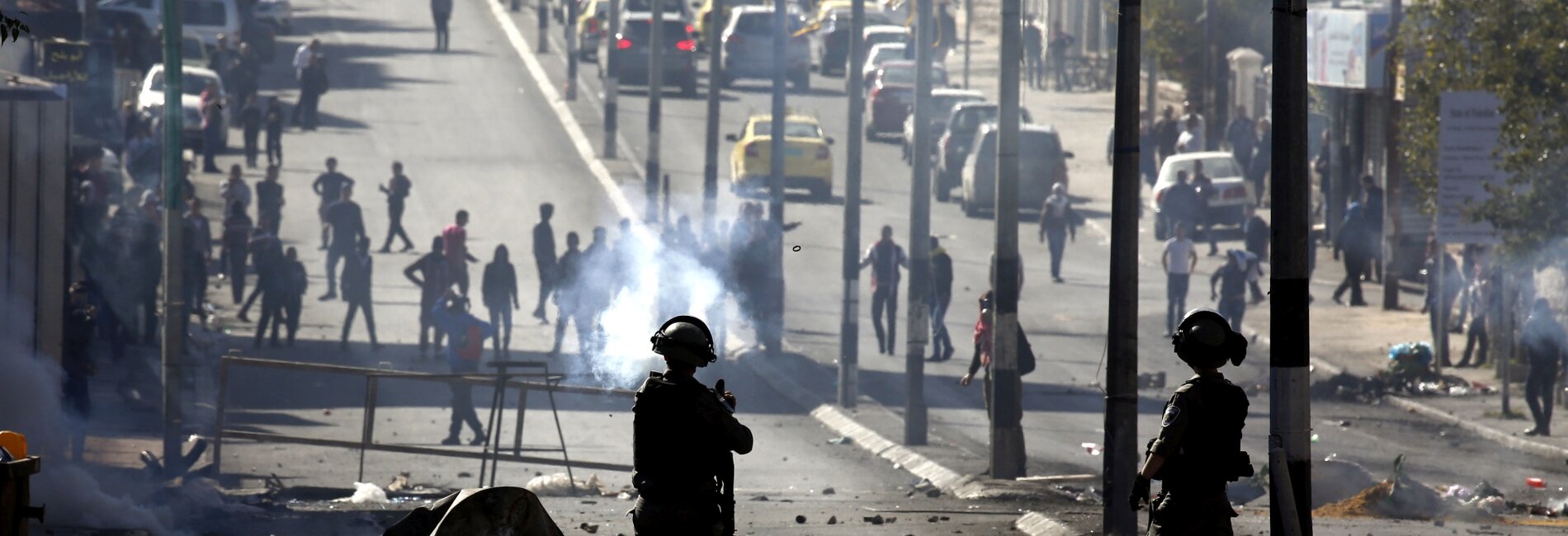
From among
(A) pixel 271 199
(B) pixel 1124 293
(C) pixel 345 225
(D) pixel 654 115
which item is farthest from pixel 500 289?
(B) pixel 1124 293

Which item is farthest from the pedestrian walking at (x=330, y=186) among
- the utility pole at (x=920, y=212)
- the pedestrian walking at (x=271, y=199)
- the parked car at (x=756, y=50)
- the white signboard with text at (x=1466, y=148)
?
the parked car at (x=756, y=50)

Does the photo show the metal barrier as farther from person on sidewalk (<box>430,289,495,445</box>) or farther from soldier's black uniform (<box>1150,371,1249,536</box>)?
soldier's black uniform (<box>1150,371,1249,536</box>)

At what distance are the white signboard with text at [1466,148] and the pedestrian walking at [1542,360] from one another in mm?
1676

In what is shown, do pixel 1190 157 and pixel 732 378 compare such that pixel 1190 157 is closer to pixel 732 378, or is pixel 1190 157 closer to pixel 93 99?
pixel 732 378

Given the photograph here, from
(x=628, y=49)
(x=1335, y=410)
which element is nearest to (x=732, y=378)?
(x=1335, y=410)

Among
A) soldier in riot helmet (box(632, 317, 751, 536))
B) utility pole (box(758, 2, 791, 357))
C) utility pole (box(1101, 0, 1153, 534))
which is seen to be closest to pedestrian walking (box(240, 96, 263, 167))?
utility pole (box(758, 2, 791, 357))

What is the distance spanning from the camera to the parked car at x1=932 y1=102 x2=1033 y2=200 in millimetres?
34656

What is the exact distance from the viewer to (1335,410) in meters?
20.0

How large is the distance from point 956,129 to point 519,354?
14.9 meters

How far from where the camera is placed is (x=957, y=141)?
3500cm

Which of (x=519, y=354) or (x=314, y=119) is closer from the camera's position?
(x=519, y=354)

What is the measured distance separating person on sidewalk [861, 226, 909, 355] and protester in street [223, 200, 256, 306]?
750 cm

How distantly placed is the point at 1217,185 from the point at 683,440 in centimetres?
2551

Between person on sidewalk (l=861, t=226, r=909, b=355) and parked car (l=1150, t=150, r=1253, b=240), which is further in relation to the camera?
parked car (l=1150, t=150, r=1253, b=240)
